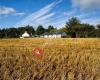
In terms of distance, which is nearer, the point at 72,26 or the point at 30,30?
the point at 72,26

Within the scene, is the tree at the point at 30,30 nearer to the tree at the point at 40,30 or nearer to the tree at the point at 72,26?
the tree at the point at 40,30

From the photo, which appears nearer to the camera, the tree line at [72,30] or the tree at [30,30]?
the tree line at [72,30]

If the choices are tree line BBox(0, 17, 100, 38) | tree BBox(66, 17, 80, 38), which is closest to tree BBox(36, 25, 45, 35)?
tree line BBox(0, 17, 100, 38)

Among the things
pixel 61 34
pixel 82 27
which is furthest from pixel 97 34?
pixel 61 34

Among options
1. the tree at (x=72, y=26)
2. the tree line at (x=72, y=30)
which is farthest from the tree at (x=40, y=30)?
the tree at (x=72, y=26)

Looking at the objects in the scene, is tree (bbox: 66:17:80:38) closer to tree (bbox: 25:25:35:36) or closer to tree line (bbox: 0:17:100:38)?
tree line (bbox: 0:17:100:38)

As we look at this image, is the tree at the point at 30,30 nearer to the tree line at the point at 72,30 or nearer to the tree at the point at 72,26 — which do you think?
the tree line at the point at 72,30

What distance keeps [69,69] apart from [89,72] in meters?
0.69

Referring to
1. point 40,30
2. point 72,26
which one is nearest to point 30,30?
point 40,30

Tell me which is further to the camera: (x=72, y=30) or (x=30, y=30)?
(x=30, y=30)

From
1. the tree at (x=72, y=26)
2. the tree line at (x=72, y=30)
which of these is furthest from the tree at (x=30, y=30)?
the tree at (x=72, y=26)

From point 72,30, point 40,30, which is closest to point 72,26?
point 72,30

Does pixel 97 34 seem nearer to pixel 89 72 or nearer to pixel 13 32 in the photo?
pixel 13 32

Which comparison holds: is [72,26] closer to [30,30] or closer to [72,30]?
[72,30]
